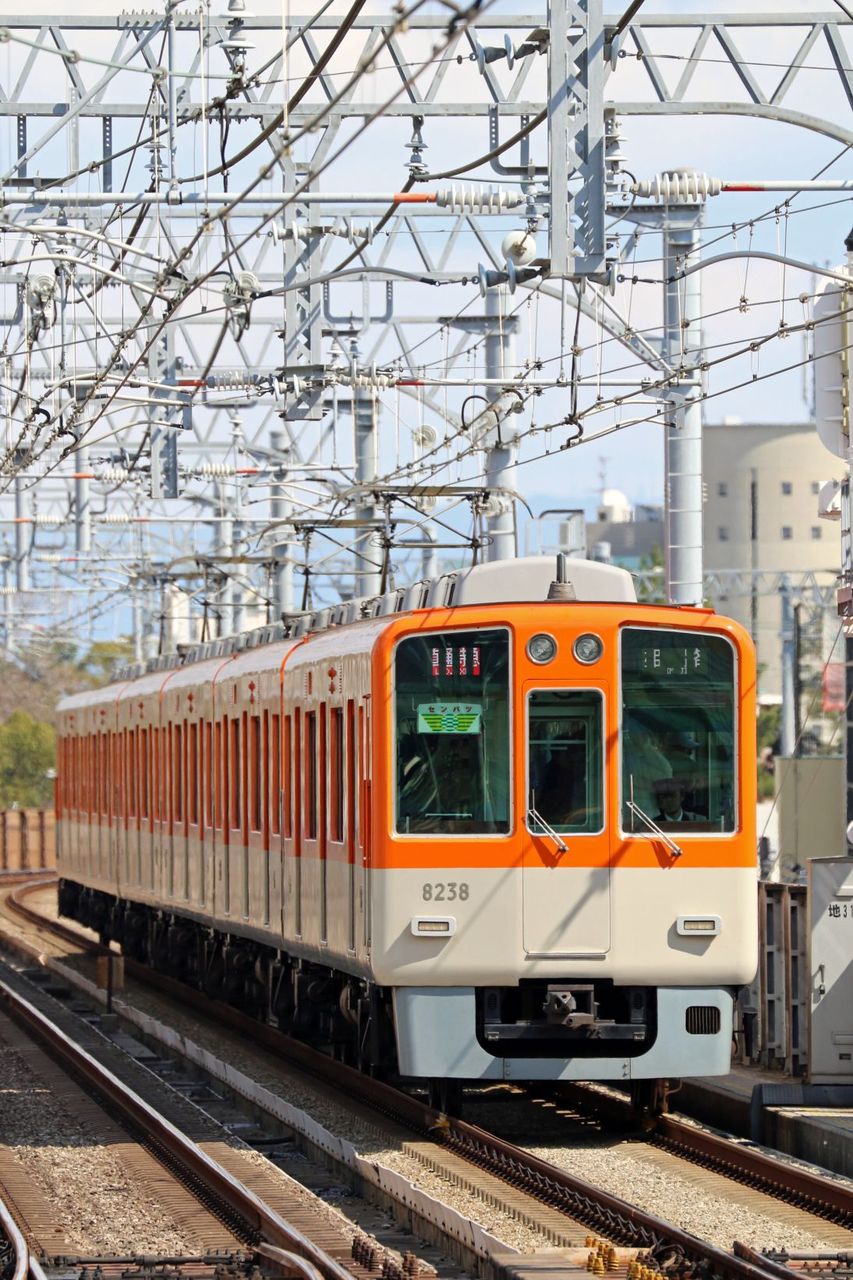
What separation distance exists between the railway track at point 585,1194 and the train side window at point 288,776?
1506 mm

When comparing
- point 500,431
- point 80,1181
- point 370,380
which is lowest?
point 80,1181

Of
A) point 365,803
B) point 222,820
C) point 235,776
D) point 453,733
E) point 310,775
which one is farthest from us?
point 222,820

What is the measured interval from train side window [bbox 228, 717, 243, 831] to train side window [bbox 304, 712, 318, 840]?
269 centimetres

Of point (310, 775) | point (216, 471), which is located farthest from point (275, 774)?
point (216, 471)

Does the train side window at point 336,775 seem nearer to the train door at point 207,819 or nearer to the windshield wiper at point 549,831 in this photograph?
the windshield wiper at point 549,831

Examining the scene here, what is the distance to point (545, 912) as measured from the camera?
11.7 m

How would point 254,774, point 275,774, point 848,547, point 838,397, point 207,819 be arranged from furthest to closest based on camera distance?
point 207,819 → point 254,774 → point 838,397 → point 275,774 → point 848,547

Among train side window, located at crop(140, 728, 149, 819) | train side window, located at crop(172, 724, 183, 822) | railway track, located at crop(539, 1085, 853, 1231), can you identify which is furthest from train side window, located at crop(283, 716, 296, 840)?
train side window, located at crop(140, 728, 149, 819)

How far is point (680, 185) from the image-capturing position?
52.7 feet

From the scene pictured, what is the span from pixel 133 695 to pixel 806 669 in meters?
57.9

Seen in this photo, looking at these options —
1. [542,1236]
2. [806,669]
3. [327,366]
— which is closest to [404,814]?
[542,1236]

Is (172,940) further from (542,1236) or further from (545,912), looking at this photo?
(542,1236)

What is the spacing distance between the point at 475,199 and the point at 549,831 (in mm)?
5564

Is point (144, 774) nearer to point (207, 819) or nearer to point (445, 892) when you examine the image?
point (207, 819)
